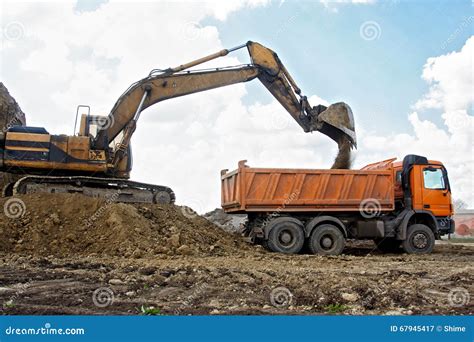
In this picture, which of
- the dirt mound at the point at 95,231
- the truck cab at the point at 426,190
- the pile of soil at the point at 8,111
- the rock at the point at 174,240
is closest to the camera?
the dirt mound at the point at 95,231

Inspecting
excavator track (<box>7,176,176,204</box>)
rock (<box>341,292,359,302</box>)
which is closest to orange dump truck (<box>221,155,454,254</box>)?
excavator track (<box>7,176,176,204</box>)

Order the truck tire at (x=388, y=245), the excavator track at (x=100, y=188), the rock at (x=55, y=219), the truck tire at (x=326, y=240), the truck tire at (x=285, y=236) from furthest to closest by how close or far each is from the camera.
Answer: the truck tire at (x=388, y=245), the excavator track at (x=100, y=188), the truck tire at (x=326, y=240), the truck tire at (x=285, y=236), the rock at (x=55, y=219)

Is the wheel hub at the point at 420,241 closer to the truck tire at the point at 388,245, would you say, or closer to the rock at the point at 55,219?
the truck tire at the point at 388,245

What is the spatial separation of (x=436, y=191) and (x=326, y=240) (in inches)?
140

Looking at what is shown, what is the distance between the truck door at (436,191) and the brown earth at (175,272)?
1712 mm

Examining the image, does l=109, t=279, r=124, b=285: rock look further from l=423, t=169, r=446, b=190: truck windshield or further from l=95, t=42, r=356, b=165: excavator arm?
l=423, t=169, r=446, b=190: truck windshield

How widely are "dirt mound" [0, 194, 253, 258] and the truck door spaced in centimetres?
513

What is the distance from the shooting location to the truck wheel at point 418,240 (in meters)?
13.9

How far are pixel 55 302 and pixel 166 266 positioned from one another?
9.76ft

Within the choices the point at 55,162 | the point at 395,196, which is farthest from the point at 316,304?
the point at 55,162

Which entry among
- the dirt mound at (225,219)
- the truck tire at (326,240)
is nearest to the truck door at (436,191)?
the truck tire at (326,240)

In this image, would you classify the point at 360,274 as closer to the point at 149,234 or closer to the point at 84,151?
the point at 149,234

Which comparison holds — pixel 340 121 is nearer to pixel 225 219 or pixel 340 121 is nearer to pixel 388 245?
pixel 388 245

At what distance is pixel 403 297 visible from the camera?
22.5 feet
